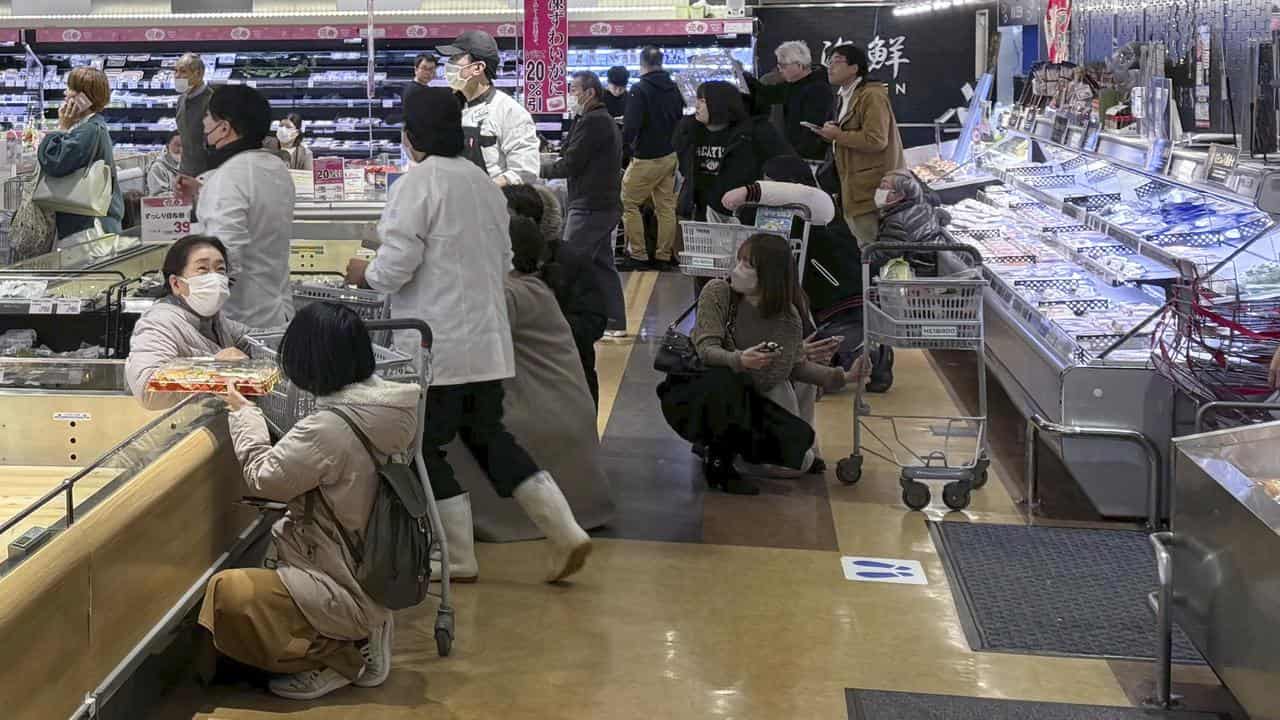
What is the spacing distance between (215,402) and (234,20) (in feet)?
41.2

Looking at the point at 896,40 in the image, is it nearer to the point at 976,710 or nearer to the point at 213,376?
the point at 976,710

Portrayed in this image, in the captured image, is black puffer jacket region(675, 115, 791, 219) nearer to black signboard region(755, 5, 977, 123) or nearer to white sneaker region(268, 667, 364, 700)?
white sneaker region(268, 667, 364, 700)

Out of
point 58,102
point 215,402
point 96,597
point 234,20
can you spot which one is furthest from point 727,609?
point 58,102

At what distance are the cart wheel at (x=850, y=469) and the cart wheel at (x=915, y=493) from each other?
359 mm

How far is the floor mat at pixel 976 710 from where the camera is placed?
391 cm

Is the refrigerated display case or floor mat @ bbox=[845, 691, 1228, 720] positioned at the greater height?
the refrigerated display case

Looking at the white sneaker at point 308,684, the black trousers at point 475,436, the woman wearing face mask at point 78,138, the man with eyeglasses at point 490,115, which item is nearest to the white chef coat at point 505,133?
the man with eyeglasses at point 490,115

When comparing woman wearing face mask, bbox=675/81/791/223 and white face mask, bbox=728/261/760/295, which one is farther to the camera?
woman wearing face mask, bbox=675/81/791/223

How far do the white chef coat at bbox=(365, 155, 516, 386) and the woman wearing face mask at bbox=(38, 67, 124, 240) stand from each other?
10.4 feet

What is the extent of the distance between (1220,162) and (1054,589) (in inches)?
90.4

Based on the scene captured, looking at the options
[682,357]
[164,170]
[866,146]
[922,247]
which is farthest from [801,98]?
[164,170]

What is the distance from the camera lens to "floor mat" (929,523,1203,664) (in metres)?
4.44

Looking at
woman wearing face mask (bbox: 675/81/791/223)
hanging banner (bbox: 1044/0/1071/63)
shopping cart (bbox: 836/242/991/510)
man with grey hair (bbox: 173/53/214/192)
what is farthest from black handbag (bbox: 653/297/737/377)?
hanging banner (bbox: 1044/0/1071/63)

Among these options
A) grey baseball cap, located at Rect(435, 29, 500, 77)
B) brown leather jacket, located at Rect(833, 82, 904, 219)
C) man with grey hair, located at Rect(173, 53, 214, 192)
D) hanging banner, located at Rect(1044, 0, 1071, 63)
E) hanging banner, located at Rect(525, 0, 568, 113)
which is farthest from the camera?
hanging banner, located at Rect(1044, 0, 1071, 63)
